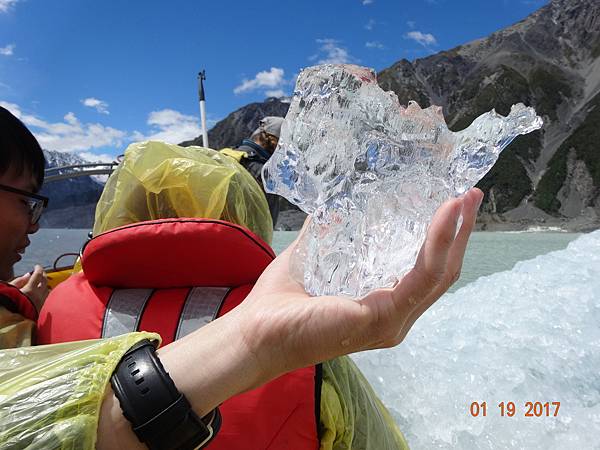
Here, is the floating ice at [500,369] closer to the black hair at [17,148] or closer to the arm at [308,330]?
the arm at [308,330]

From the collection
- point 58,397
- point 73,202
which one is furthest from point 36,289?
point 73,202

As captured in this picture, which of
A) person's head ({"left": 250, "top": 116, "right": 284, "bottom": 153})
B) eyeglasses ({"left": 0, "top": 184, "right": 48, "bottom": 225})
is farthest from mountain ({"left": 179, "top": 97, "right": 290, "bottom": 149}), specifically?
eyeglasses ({"left": 0, "top": 184, "right": 48, "bottom": 225})

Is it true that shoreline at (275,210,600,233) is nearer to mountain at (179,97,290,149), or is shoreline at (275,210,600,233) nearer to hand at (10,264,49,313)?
mountain at (179,97,290,149)

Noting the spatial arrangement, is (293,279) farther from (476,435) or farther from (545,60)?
(545,60)

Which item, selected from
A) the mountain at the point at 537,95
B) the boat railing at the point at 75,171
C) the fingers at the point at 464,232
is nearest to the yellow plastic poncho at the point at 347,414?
the fingers at the point at 464,232

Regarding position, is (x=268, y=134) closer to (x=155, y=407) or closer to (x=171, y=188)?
(x=171, y=188)

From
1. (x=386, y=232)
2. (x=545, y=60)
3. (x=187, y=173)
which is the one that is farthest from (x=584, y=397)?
(x=545, y=60)
